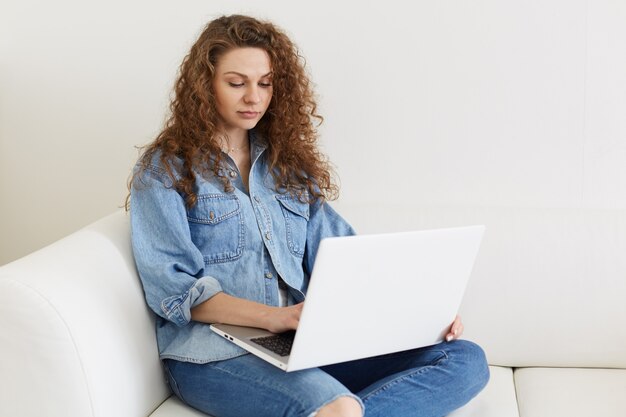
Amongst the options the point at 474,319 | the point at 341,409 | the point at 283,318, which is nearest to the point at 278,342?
the point at 283,318

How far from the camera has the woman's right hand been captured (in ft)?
5.15

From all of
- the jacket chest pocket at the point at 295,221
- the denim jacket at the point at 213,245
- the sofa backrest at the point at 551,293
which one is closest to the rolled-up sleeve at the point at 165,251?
the denim jacket at the point at 213,245

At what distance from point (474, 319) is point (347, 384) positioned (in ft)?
1.32

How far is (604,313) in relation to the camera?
A: 201 centimetres

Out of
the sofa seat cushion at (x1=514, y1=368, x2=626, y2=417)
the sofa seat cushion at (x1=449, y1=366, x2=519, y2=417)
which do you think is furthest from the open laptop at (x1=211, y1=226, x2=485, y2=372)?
the sofa seat cushion at (x1=514, y1=368, x2=626, y2=417)

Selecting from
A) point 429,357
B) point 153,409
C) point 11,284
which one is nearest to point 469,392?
point 429,357

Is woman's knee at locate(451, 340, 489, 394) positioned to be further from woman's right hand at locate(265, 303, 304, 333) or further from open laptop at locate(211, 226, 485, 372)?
woman's right hand at locate(265, 303, 304, 333)

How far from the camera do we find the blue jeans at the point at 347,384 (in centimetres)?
152

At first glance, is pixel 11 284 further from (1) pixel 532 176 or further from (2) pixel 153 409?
(1) pixel 532 176

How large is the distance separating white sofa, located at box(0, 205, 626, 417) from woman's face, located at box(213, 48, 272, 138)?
35 cm

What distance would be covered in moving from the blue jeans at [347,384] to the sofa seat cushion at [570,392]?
14cm

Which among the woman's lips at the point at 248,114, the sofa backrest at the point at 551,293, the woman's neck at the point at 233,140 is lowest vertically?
the sofa backrest at the point at 551,293

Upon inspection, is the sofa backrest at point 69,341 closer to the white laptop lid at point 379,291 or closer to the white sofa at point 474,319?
the white sofa at point 474,319

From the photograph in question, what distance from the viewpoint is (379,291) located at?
1.47 metres
